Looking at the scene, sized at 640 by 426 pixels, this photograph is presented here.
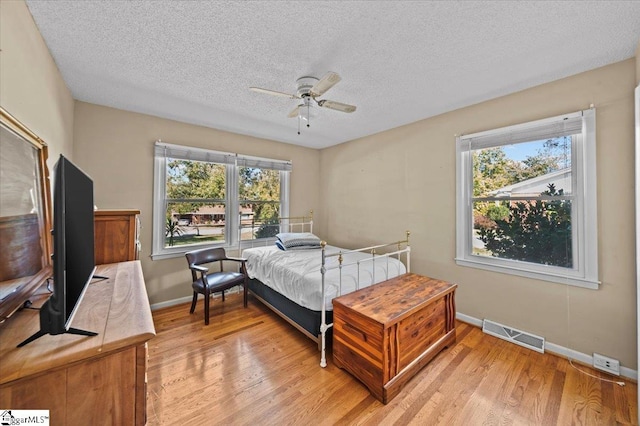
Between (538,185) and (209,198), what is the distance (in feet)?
13.1

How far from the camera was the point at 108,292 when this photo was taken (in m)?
1.33

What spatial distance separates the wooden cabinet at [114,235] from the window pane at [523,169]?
346 centimetres

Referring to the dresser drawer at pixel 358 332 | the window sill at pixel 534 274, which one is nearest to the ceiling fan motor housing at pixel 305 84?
the dresser drawer at pixel 358 332

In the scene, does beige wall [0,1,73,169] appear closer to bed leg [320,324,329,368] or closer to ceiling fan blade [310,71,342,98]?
ceiling fan blade [310,71,342,98]

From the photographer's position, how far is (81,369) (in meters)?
0.79

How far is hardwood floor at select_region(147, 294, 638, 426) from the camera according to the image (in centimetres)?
159

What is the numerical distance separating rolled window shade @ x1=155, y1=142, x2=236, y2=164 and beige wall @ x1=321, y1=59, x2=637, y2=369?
2.06m

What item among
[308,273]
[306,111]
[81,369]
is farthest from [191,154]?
[81,369]

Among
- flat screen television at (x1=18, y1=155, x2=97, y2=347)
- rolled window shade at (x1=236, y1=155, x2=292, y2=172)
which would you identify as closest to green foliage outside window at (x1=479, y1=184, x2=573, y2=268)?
rolled window shade at (x1=236, y1=155, x2=292, y2=172)

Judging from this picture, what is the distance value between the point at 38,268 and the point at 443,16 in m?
2.82

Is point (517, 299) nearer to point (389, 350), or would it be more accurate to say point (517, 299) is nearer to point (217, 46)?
point (389, 350)

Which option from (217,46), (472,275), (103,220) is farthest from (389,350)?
(217,46)

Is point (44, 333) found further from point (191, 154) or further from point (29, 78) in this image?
point (191, 154)

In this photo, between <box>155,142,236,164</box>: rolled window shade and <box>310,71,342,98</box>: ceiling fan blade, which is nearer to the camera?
<box>310,71,342,98</box>: ceiling fan blade
